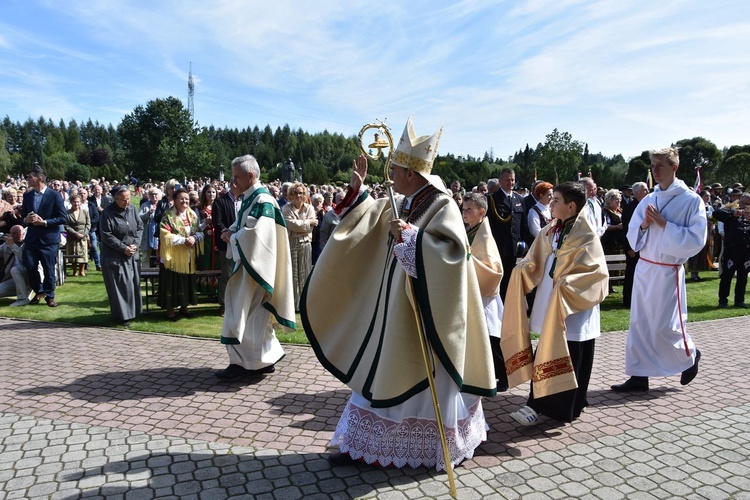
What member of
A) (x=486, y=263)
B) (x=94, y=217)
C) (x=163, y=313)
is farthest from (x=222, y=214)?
(x=94, y=217)

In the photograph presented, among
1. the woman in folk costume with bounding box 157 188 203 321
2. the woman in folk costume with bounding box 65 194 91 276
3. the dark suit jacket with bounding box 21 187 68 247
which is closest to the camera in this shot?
the woman in folk costume with bounding box 157 188 203 321

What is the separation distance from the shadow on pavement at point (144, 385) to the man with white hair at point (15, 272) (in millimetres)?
4853

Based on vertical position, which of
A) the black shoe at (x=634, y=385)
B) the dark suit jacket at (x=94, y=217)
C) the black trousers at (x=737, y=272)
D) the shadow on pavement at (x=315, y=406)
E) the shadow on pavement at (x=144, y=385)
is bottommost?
the shadow on pavement at (x=144, y=385)

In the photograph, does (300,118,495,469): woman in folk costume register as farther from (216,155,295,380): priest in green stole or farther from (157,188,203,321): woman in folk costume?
(157,188,203,321): woman in folk costume

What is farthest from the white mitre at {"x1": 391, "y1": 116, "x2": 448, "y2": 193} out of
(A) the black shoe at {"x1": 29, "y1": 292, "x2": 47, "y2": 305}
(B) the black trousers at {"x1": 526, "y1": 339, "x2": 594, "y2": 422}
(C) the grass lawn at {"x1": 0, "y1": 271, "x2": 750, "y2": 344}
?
(A) the black shoe at {"x1": 29, "y1": 292, "x2": 47, "y2": 305}

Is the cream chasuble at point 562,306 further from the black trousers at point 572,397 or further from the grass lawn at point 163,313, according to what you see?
the grass lawn at point 163,313

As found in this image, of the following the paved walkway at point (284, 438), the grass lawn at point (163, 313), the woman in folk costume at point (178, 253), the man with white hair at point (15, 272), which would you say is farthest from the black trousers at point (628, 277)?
the man with white hair at point (15, 272)

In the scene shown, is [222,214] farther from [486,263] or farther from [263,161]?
[263,161]

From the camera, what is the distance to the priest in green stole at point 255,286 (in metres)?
5.82

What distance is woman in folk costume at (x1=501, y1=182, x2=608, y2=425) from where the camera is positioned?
15.2 feet

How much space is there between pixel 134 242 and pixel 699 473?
26.2 feet

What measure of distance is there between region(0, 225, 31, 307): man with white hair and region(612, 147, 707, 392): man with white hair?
9.66m

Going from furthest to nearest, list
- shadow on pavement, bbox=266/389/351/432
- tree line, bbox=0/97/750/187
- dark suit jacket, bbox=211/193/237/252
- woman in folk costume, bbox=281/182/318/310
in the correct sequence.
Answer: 1. tree line, bbox=0/97/750/187
2. woman in folk costume, bbox=281/182/318/310
3. dark suit jacket, bbox=211/193/237/252
4. shadow on pavement, bbox=266/389/351/432

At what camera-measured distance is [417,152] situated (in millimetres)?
3945
